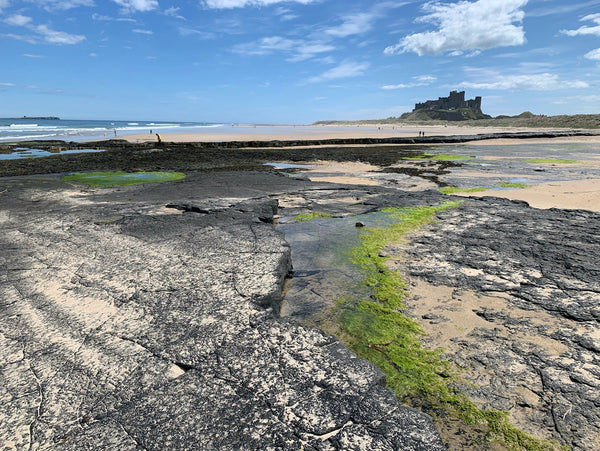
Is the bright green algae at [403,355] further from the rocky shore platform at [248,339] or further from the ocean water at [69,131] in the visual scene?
the ocean water at [69,131]

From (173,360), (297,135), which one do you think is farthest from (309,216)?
(297,135)

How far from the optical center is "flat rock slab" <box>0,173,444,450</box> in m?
1.92

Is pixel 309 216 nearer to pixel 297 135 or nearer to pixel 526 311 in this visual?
pixel 526 311

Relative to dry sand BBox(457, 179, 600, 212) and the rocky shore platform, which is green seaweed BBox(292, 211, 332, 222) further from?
dry sand BBox(457, 179, 600, 212)

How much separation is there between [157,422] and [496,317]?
2.95 meters

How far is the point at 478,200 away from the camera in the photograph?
799 centimetres

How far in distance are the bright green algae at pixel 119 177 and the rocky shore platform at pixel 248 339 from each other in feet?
16.9

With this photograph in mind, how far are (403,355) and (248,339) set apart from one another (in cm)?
125

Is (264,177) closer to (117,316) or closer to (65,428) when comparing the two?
(117,316)

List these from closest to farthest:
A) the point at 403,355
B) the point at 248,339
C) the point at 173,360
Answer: the point at 173,360, the point at 248,339, the point at 403,355

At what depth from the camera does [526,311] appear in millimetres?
3381

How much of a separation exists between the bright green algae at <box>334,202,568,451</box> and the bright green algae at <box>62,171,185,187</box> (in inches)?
349

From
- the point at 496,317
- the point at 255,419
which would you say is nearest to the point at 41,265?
the point at 255,419

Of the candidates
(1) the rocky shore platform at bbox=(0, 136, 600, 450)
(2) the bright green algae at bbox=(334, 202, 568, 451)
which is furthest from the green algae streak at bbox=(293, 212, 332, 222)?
(2) the bright green algae at bbox=(334, 202, 568, 451)
